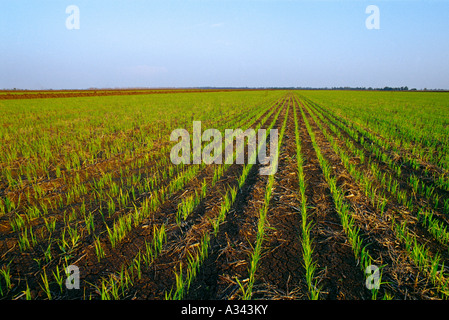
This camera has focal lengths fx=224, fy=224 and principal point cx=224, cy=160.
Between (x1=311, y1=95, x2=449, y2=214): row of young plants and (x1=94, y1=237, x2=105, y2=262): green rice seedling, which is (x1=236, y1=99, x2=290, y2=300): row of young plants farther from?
(x1=311, y1=95, x2=449, y2=214): row of young plants

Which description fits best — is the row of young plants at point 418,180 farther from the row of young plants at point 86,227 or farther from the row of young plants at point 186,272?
the row of young plants at point 86,227

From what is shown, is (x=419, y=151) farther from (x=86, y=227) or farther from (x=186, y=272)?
(x=86, y=227)

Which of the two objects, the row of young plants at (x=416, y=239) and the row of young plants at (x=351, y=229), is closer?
the row of young plants at (x=416, y=239)

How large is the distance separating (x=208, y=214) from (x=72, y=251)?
5.35ft

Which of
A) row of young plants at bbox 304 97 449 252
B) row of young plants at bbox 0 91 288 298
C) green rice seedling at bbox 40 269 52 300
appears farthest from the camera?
row of young plants at bbox 304 97 449 252

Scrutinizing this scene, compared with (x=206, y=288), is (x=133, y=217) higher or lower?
higher

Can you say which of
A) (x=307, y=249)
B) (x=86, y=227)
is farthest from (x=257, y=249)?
(x=86, y=227)

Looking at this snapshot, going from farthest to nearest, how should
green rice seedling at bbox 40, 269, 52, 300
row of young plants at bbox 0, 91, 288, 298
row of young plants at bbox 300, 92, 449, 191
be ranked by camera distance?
row of young plants at bbox 300, 92, 449, 191, row of young plants at bbox 0, 91, 288, 298, green rice seedling at bbox 40, 269, 52, 300

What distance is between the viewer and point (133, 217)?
3.03 metres

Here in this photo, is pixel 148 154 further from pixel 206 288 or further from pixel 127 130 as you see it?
pixel 206 288

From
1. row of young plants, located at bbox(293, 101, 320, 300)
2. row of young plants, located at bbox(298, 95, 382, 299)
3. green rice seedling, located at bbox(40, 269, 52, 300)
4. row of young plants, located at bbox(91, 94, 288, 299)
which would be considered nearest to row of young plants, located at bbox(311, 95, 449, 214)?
row of young plants, located at bbox(298, 95, 382, 299)

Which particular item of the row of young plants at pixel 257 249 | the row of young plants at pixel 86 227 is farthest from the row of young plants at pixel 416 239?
the row of young plants at pixel 86 227
